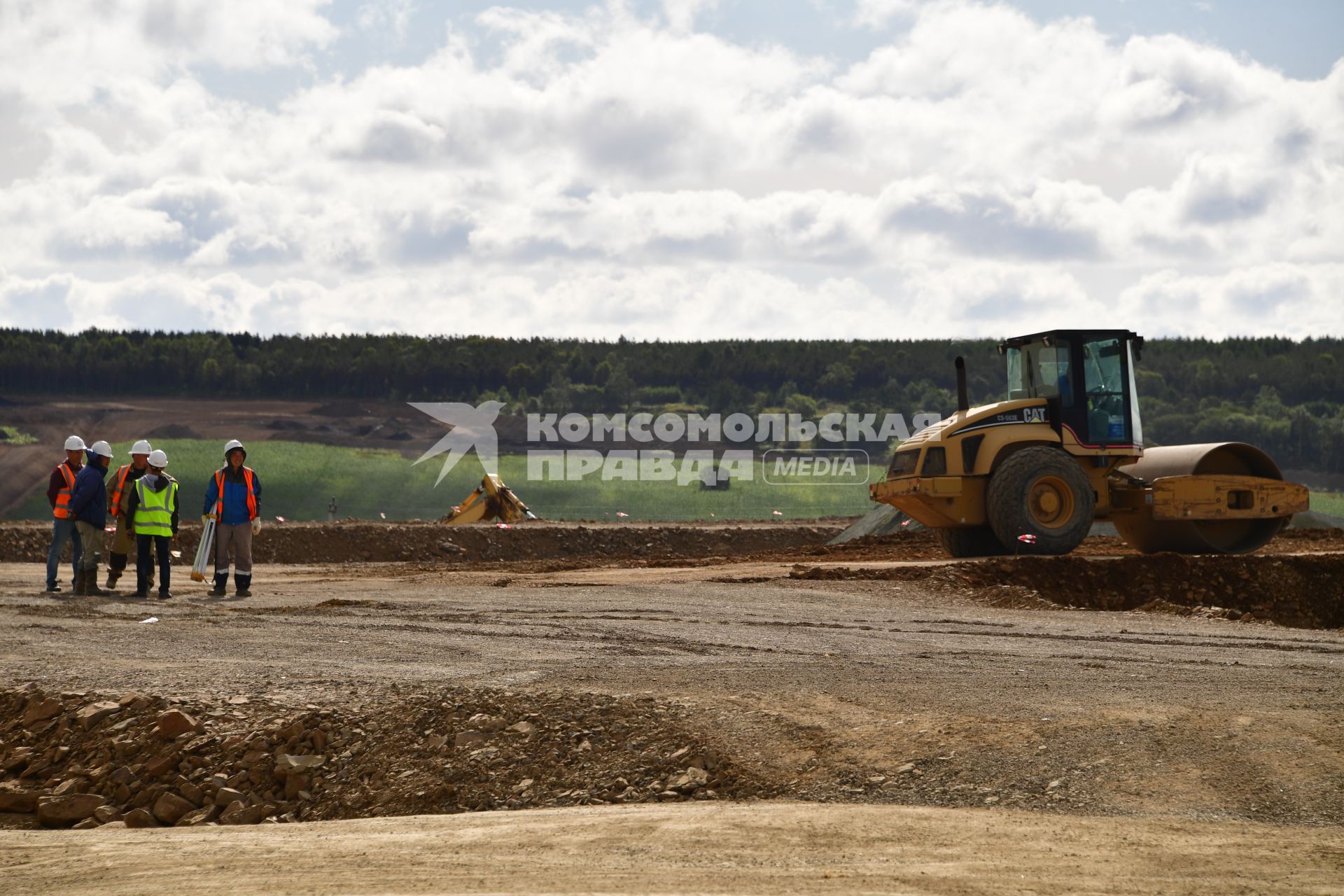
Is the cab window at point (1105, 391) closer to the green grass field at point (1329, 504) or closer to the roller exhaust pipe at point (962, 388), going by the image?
the roller exhaust pipe at point (962, 388)

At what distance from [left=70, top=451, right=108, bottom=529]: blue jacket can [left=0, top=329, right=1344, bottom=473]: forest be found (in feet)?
215

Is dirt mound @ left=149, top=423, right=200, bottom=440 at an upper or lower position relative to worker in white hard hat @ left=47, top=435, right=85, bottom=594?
upper

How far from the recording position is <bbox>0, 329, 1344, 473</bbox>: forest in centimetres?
8856

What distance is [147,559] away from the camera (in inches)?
626

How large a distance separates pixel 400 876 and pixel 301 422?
77193 mm

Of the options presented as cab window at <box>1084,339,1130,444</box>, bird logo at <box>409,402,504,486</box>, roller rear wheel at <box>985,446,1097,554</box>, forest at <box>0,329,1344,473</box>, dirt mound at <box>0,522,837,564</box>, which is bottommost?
dirt mound at <box>0,522,837,564</box>

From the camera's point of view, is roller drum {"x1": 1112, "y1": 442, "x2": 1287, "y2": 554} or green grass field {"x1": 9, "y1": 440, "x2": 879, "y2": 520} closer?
roller drum {"x1": 1112, "y1": 442, "x2": 1287, "y2": 554}

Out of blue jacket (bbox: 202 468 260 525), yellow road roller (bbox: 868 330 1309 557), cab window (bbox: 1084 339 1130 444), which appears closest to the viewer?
blue jacket (bbox: 202 468 260 525)

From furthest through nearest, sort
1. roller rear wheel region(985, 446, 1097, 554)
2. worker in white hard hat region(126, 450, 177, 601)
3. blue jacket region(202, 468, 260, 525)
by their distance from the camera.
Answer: roller rear wheel region(985, 446, 1097, 554), blue jacket region(202, 468, 260, 525), worker in white hard hat region(126, 450, 177, 601)

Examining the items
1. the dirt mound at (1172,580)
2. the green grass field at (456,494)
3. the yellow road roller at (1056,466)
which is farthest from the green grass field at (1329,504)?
the dirt mound at (1172,580)

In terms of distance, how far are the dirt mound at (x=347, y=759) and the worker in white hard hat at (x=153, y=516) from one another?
6.87 meters

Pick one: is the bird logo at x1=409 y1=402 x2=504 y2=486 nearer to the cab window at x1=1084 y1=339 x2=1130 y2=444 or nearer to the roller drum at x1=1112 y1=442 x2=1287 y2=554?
the roller drum at x1=1112 y1=442 x2=1287 y2=554

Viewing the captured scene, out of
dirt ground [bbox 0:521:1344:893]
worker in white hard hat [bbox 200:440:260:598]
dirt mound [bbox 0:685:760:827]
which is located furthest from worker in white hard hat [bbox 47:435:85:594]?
dirt mound [bbox 0:685:760:827]

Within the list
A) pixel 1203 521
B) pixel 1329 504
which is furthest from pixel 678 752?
pixel 1329 504
